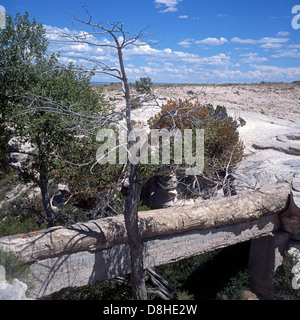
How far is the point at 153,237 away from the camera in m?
6.36

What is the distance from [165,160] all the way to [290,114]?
18.4 metres

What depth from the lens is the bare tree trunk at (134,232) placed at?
532 cm

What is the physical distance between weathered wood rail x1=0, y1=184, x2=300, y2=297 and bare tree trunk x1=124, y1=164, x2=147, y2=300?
0.46 m

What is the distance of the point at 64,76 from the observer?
8.12m

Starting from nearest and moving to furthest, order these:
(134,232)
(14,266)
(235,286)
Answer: (14,266) < (134,232) < (235,286)

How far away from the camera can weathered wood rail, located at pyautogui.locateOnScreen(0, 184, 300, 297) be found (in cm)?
537

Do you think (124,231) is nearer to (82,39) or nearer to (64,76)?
(82,39)

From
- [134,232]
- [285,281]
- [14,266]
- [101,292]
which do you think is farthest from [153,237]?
[285,281]

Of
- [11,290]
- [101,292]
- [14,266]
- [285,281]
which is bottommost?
[101,292]

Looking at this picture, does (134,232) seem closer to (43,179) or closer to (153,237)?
(153,237)

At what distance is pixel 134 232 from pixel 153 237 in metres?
1.00

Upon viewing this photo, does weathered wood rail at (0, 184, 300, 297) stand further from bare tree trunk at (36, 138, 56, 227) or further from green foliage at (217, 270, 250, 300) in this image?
bare tree trunk at (36, 138, 56, 227)

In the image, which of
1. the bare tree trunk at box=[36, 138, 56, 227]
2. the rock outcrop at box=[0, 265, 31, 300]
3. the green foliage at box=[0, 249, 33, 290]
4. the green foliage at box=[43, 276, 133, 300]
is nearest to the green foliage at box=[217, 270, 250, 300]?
the green foliage at box=[43, 276, 133, 300]
